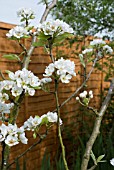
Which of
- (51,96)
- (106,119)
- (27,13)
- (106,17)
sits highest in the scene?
(106,17)

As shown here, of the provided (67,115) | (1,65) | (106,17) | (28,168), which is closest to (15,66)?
(1,65)

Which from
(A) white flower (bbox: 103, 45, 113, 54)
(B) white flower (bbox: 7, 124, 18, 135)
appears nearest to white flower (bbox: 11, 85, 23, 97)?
(B) white flower (bbox: 7, 124, 18, 135)

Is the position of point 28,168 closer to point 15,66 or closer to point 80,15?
point 15,66

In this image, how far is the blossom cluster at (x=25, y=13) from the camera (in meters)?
1.83

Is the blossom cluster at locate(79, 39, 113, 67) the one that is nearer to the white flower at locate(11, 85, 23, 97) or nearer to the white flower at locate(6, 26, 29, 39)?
the white flower at locate(6, 26, 29, 39)

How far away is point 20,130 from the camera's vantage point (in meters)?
1.28

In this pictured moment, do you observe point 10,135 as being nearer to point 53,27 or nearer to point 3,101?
point 3,101

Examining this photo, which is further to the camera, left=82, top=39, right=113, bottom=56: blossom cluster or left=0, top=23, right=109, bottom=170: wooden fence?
left=0, top=23, right=109, bottom=170: wooden fence

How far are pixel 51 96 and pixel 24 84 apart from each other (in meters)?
2.59

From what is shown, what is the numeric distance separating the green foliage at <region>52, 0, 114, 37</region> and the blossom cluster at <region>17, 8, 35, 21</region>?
232cm

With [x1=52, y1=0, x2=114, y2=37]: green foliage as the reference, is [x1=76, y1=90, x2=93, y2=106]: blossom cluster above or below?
below

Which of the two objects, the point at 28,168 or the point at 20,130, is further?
the point at 28,168

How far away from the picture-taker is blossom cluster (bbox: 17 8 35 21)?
1828mm

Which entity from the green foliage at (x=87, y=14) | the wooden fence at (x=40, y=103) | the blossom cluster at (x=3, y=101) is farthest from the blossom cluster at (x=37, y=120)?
the green foliage at (x=87, y=14)
